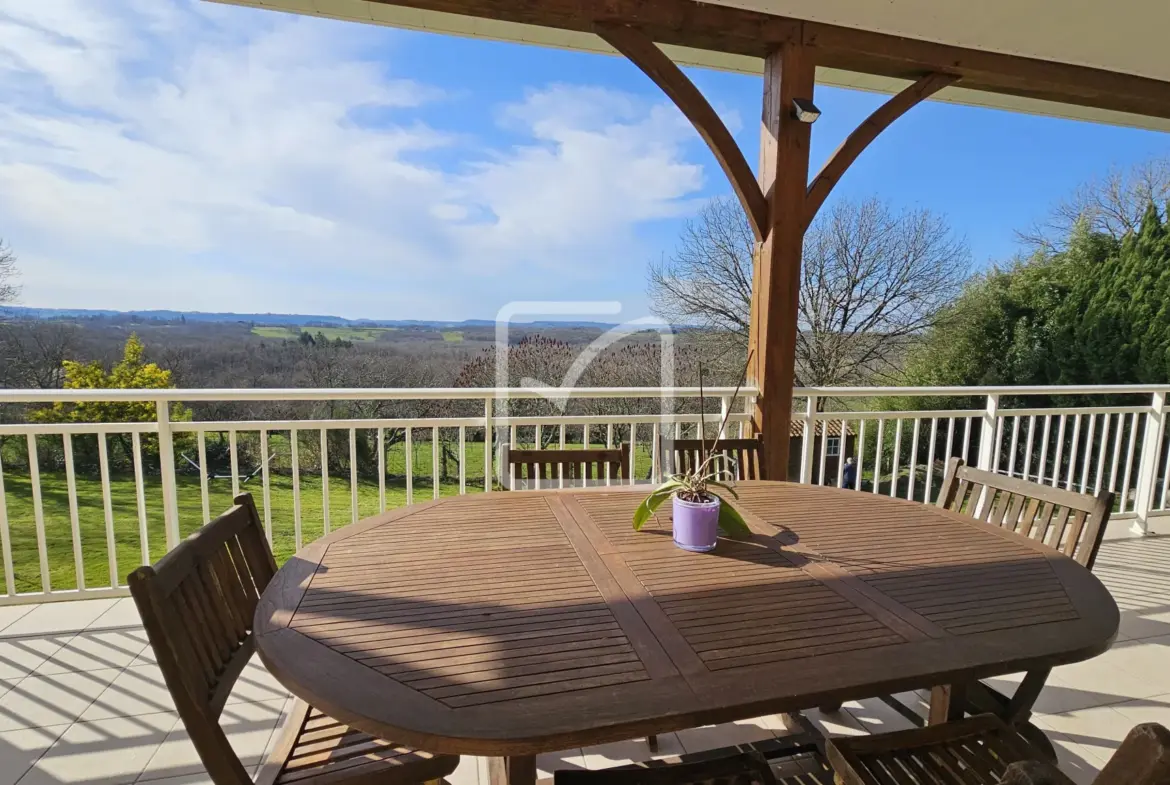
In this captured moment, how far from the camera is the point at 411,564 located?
4.62 feet

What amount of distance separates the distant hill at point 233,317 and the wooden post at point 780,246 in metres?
3.77

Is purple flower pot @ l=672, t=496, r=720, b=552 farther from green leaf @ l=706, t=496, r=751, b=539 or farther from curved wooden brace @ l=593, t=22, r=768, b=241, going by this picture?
curved wooden brace @ l=593, t=22, r=768, b=241

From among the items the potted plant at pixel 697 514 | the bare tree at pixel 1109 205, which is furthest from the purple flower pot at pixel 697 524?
the bare tree at pixel 1109 205

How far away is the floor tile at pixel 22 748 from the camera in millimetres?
1716

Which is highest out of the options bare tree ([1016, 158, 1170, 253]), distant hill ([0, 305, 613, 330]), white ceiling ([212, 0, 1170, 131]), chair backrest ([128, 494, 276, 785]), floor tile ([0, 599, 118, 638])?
bare tree ([1016, 158, 1170, 253])

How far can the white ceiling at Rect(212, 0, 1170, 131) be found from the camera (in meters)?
2.86

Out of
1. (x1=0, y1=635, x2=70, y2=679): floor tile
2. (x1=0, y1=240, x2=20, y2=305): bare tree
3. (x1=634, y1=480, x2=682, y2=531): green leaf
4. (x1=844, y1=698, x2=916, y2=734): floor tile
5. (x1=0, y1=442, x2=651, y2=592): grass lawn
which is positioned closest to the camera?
(x1=634, y1=480, x2=682, y2=531): green leaf

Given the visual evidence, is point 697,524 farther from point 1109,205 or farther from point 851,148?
→ point 1109,205

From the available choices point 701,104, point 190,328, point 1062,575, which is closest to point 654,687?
point 1062,575

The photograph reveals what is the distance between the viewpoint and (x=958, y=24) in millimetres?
3033

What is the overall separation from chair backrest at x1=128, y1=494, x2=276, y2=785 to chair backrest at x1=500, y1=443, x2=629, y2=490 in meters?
0.92

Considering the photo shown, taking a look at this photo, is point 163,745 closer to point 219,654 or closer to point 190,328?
point 219,654

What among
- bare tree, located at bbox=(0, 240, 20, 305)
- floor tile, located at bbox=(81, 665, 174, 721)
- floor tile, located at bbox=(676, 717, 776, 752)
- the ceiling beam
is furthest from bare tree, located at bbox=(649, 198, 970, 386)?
bare tree, located at bbox=(0, 240, 20, 305)

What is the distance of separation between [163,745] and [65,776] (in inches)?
9.3
